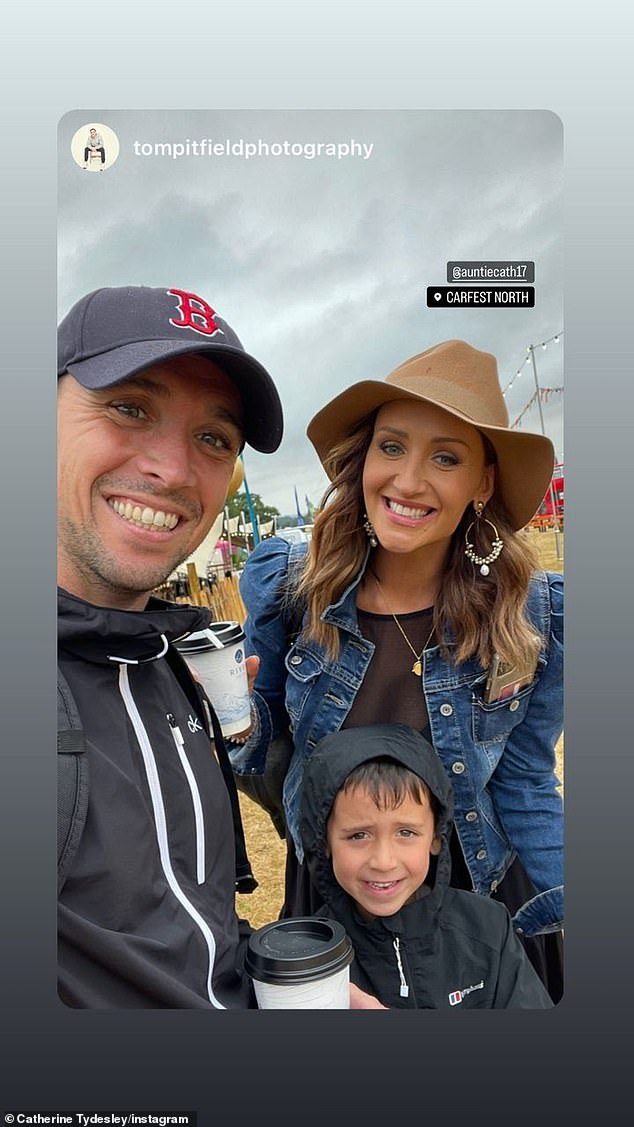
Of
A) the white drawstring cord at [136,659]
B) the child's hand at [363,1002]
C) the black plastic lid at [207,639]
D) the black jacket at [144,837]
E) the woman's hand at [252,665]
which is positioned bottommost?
the child's hand at [363,1002]

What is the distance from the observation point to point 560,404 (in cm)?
168

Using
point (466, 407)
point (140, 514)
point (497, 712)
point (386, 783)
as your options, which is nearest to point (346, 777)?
point (386, 783)

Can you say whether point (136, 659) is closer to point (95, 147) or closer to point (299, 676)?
point (299, 676)

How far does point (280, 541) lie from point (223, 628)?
0.21 m

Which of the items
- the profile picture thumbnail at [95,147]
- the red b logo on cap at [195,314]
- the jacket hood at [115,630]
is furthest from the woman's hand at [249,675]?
the profile picture thumbnail at [95,147]

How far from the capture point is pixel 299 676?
1746mm

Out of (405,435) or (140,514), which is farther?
(405,435)

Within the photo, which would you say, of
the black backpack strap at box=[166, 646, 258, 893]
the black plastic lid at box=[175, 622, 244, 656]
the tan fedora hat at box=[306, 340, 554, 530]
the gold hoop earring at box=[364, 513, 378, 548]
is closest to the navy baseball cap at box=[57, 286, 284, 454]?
the tan fedora hat at box=[306, 340, 554, 530]

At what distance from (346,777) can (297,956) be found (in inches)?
13.5

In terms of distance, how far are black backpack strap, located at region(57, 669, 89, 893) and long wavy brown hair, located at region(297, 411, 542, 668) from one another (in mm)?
503

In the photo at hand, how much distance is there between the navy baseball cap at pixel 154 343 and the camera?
4.82ft

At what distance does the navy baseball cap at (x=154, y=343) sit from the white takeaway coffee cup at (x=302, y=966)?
942mm

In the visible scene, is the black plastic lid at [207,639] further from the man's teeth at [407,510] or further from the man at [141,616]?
the man's teeth at [407,510]

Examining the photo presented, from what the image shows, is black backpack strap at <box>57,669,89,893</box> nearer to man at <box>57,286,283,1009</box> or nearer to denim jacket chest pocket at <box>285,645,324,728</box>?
man at <box>57,286,283,1009</box>
